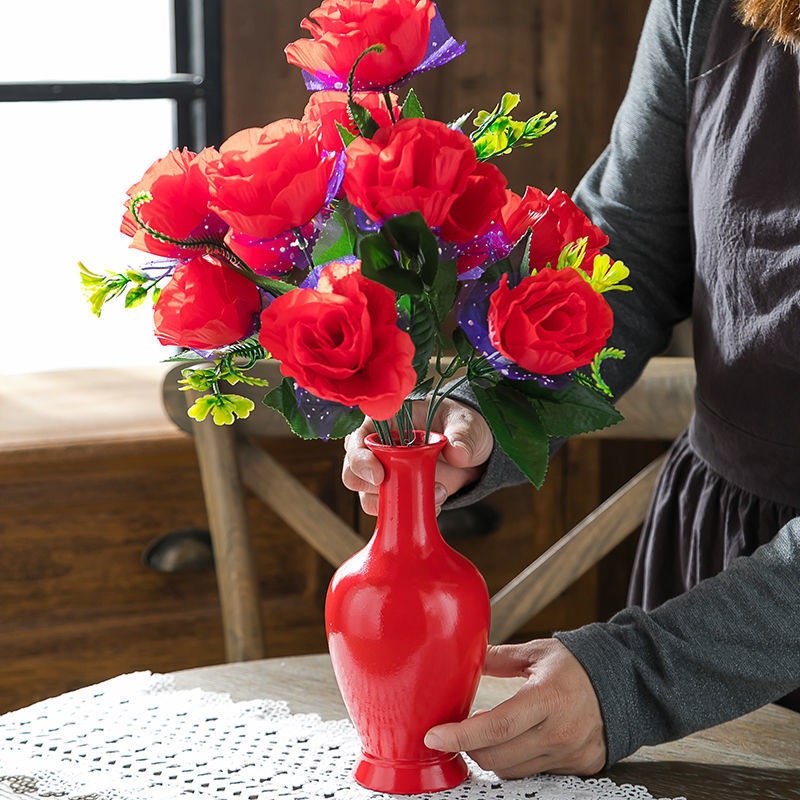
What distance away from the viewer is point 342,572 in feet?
2.42

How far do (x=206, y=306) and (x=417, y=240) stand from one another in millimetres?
125

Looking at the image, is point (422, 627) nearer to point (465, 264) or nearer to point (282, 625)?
point (465, 264)

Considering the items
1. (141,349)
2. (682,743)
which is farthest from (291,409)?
(141,349)

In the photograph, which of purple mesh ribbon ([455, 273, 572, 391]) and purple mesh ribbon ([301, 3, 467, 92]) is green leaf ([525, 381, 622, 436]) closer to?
A: purple mesh ribbon ([455, 273, 572, 391])

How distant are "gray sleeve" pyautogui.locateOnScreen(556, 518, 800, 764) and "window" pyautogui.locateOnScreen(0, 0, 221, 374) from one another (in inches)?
51.9

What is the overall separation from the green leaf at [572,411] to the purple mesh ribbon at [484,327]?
0.06 ft

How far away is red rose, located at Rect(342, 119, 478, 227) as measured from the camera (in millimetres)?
605

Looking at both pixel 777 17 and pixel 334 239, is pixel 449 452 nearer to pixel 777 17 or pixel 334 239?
pixel 334 239

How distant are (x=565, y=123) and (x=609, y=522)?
90 centimetres

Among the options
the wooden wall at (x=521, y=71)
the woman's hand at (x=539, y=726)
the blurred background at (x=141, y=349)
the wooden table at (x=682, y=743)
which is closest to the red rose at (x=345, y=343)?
the woman's hand at (x=539, y=726)

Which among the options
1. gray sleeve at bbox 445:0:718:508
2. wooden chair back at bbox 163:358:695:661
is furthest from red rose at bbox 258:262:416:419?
wooden chair back at bbox 163:358:695:661

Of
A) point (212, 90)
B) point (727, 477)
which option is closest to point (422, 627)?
point (727, 477)

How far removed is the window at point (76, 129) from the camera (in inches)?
74.0

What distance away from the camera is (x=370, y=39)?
2.11 feet
